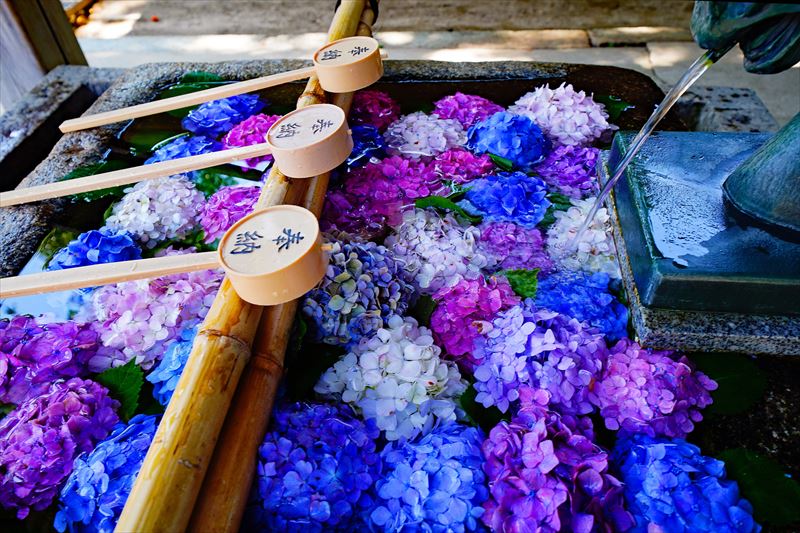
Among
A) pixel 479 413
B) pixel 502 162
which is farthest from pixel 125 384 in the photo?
pixel 502 162

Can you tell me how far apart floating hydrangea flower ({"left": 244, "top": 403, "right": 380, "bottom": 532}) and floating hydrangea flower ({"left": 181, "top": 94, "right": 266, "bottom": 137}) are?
1811 millimetres

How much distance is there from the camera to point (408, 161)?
2592 millimetres

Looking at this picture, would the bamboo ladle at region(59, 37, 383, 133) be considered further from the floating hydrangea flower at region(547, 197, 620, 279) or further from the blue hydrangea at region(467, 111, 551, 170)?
the floating hydrangea flower at region(547, 197, 620, 279)

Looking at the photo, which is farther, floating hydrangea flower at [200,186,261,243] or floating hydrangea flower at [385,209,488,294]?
floating hydrangea flower at [200,186,261,243]

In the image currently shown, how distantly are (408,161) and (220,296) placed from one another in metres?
1.28

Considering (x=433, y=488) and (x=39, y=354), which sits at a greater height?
(x=39, y=354)

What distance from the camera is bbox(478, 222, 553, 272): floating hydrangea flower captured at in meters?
2.12

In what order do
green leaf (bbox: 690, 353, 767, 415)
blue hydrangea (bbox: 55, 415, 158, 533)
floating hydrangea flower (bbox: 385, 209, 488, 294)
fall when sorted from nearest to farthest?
blue hydrangea (bbox: 55, 415, 158, 533) → green leaf (bbox: 690, 353, 767, 415) → floating hydrangea flower (bbox: 385, 209, 488, 294)

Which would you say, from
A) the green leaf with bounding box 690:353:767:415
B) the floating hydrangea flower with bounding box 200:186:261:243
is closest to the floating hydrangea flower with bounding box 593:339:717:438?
the green leaf with bounding box 690:353:767:415

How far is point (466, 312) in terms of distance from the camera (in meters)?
1.84

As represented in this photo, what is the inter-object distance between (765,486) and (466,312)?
3.03 ft

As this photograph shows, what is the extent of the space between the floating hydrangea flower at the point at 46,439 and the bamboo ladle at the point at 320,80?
44.5 inches

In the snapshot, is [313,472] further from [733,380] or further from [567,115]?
[567,115]

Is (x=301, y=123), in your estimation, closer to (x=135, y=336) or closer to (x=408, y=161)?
(x=408, y=161)
